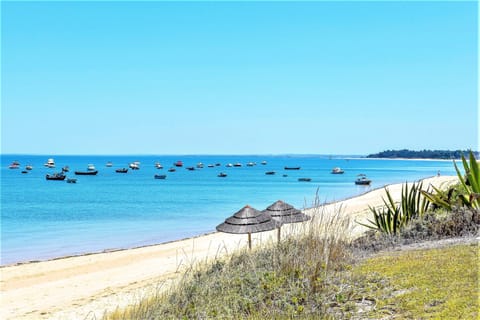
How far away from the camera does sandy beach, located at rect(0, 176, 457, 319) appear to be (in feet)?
33.7

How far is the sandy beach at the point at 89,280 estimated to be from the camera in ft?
33.7

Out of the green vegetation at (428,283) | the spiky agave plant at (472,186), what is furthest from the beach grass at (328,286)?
the spiky agave plant at (472,186)

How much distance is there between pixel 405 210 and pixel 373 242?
1.71 m

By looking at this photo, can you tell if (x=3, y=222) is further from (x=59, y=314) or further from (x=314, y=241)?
(x=314, y=241)

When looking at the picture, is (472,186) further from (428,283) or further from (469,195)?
(428,283)

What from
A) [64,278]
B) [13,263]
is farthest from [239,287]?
[13,263]

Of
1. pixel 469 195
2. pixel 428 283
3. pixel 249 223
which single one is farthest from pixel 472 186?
pixel 249 223

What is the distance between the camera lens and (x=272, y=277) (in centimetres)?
509

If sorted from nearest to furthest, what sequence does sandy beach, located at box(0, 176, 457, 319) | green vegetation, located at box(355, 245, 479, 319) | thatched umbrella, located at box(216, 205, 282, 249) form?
green vegetation, located at box(355, 245, 479, 319), thatched umbrella, located at box(216, 205, 282, 249), sandy beach, located at box(0, 176, 457, 319)

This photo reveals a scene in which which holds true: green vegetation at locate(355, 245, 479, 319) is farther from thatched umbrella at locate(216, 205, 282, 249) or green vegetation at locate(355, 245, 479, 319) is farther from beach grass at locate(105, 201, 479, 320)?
thatched umbrella at locate(216, 205, 282, 249)

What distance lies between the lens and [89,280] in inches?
545

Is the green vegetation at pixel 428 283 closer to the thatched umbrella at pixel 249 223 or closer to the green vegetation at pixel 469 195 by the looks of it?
the green vegetation at pixel 469 195

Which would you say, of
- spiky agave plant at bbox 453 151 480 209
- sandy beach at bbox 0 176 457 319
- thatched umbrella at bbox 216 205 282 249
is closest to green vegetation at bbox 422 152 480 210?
spiky agave plant at bbox 453 151 480 209

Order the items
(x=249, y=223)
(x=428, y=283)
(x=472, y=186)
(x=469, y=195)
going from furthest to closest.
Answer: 1. (x=249, y=223)
2. (x=472, y=186)
3. (x=469, y=195)
4. (x=428, y=283)
